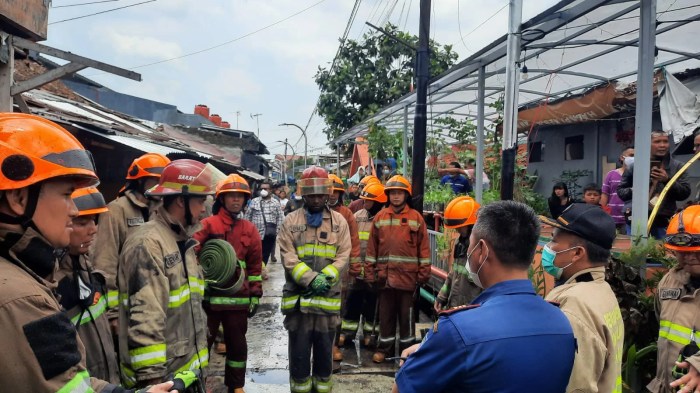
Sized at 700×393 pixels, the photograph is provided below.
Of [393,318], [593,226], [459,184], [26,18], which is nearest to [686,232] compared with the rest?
[593,226]

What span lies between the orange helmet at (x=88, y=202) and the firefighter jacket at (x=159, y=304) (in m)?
0.30

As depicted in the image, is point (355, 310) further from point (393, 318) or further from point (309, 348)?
point (309, 348)

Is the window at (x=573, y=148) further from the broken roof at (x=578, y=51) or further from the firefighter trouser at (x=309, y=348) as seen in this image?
the firefighter trouser at (x=309, y=348)

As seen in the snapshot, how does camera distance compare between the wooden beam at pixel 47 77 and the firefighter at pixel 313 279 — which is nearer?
the firefighter at pixel 313 279

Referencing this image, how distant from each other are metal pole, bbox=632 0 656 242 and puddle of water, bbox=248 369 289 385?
12.5 feet

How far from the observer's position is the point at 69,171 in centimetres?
159

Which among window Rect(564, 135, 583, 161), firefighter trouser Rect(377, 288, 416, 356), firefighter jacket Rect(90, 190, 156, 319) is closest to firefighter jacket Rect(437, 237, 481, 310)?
firefighter trouser Rect(377, 288, 416, 356)

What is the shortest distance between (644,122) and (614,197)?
2679mm

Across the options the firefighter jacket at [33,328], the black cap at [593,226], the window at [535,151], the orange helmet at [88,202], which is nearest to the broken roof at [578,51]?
the black cap at [593,226]

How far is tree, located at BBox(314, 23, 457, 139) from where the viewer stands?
2441 centimetres

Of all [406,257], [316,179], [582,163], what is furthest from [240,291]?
[582,163]

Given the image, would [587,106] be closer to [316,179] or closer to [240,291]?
[316,179]

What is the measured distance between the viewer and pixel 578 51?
7191mm

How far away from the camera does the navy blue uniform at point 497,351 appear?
61.5 inches
